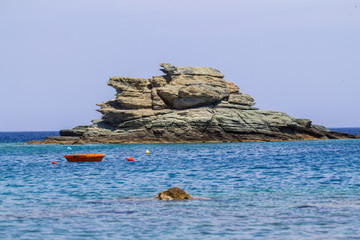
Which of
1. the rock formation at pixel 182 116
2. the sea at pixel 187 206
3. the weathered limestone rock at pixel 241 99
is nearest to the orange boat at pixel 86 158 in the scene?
the sea at pixel 187 206

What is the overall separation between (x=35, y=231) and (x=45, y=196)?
8.57m

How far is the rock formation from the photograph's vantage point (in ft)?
A: 286

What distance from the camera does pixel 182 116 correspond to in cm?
8762

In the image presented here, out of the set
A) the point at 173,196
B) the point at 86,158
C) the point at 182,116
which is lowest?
the point at 173,196

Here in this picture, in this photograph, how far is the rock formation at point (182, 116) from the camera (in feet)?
286

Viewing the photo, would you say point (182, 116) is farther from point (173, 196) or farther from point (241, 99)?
point (173, 196)

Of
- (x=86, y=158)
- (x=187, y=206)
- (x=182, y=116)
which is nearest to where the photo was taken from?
(x=187, y=206)

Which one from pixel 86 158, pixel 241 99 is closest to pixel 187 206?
pixel 86 158

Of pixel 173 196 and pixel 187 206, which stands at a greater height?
pixel 173 196

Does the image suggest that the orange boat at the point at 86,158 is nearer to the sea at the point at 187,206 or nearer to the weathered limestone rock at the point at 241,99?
the sea at the point at 187,206

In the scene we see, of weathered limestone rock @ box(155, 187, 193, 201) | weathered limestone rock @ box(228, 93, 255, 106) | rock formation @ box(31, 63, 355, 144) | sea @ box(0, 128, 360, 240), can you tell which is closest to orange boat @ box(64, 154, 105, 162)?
sea @ box(0, 128, 360, 240)

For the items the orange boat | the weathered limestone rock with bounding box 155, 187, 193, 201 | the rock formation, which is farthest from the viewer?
the rock formation

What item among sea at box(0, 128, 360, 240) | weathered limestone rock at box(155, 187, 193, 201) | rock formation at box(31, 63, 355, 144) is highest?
rock formation at box(31, 63, 355, 144)

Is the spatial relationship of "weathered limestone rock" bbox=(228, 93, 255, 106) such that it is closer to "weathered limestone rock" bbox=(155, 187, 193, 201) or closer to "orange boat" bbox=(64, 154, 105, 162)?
"orange boat" bbox=(64, 154, 105, 162)
